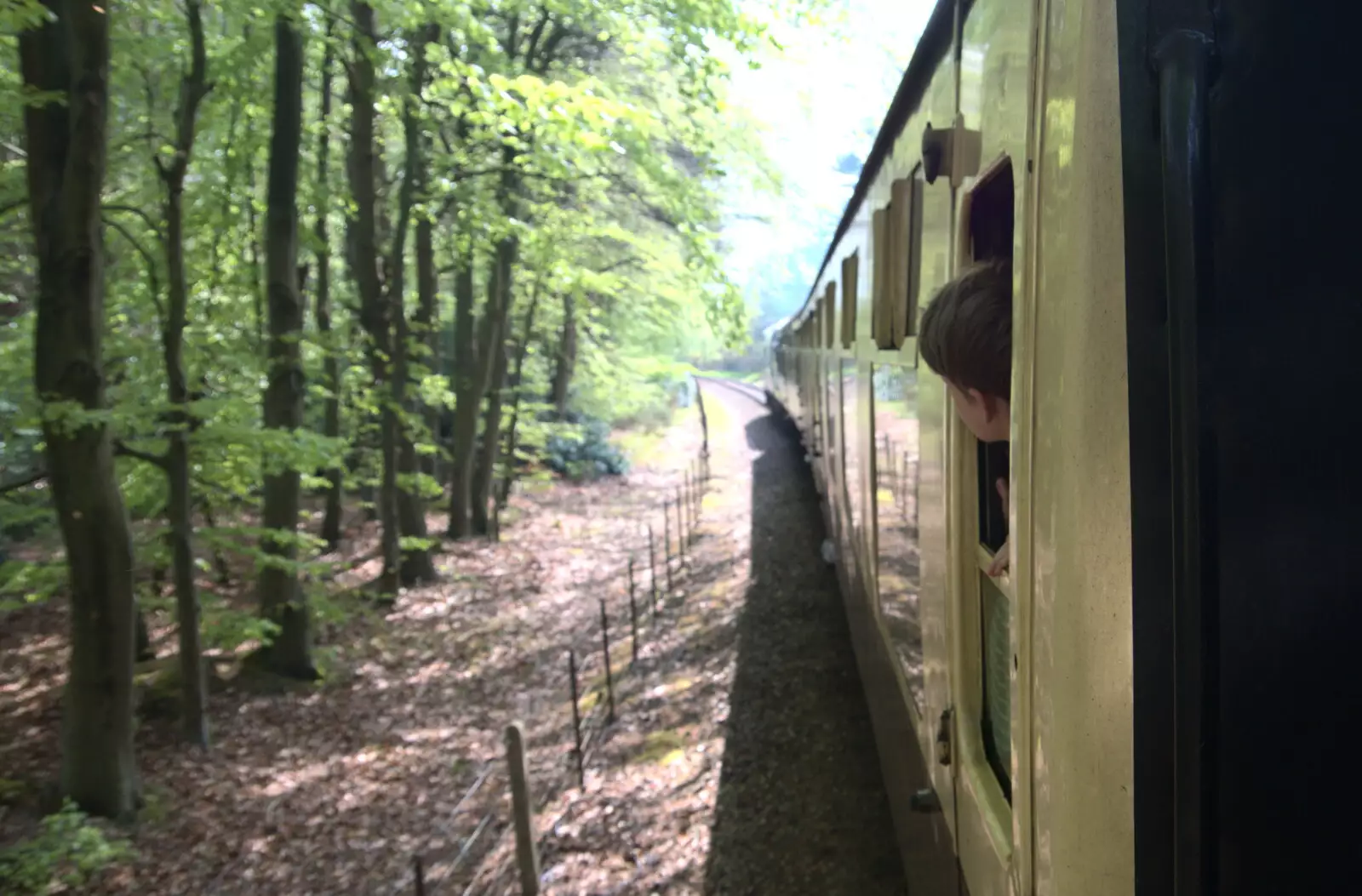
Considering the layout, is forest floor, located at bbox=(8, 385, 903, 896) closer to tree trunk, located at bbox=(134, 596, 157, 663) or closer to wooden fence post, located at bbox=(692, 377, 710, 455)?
tree trunk, located at bbox=(134, 596, 157, 663)

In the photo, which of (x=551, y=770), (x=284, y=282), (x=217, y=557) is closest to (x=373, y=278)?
(x=284, y=282)

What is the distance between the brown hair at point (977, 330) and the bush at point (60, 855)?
6.32 metres

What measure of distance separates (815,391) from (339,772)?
5.94 m

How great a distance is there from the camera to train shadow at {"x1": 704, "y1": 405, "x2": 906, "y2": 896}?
5.15 metres

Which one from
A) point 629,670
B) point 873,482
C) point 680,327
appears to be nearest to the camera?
point 873,482

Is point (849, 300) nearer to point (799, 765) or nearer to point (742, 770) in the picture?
point (799, 765)

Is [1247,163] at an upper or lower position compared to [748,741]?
upper

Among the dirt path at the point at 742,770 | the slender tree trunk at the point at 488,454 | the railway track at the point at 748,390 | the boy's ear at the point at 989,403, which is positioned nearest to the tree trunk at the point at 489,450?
the slender tree trunk at the point at 488,454

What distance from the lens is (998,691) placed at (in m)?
2.05

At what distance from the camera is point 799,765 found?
20.7 feet

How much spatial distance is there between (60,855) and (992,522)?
6272 mm

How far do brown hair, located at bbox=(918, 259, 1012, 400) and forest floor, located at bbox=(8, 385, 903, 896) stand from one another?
3803mm

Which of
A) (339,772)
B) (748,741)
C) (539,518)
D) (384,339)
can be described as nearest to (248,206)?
(384,339)

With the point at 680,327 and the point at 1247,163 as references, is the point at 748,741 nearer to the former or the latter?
the point at 1247,163
